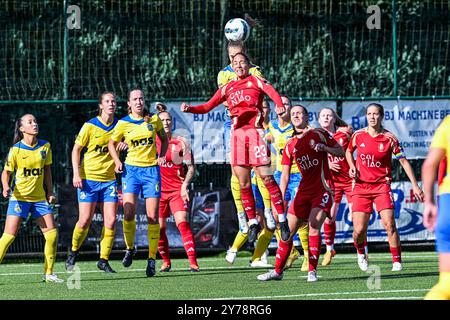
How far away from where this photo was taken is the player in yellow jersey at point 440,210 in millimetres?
7016

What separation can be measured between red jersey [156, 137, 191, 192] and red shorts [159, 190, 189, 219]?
0.27 ft

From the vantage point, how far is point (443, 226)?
703 cm

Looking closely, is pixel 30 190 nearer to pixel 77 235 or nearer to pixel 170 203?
pixel 77 235

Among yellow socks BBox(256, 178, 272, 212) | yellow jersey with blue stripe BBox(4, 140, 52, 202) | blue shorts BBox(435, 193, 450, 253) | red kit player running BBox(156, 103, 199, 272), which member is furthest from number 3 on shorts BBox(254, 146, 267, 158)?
blue shorts BBox(435, 193, 450, 253)

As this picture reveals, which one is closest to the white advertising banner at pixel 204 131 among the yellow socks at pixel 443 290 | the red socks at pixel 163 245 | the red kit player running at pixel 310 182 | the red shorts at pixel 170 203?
the red shorts at pixel 170 203

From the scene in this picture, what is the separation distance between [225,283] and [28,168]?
2.97 metres

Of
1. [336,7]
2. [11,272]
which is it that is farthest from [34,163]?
[336,7]

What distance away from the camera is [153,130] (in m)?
14.3

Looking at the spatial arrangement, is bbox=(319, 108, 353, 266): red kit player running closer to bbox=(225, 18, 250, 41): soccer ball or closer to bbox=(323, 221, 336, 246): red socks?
bbox=(323, 221, 336, 246): red socks

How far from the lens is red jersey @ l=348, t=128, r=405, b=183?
46.9ft

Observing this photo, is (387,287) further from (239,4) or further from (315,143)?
(239,4)

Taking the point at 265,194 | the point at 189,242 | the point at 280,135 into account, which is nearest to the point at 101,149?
the point at 189,242

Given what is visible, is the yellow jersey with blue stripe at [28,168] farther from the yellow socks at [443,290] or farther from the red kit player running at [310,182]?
the yellow socks at [443,290]
